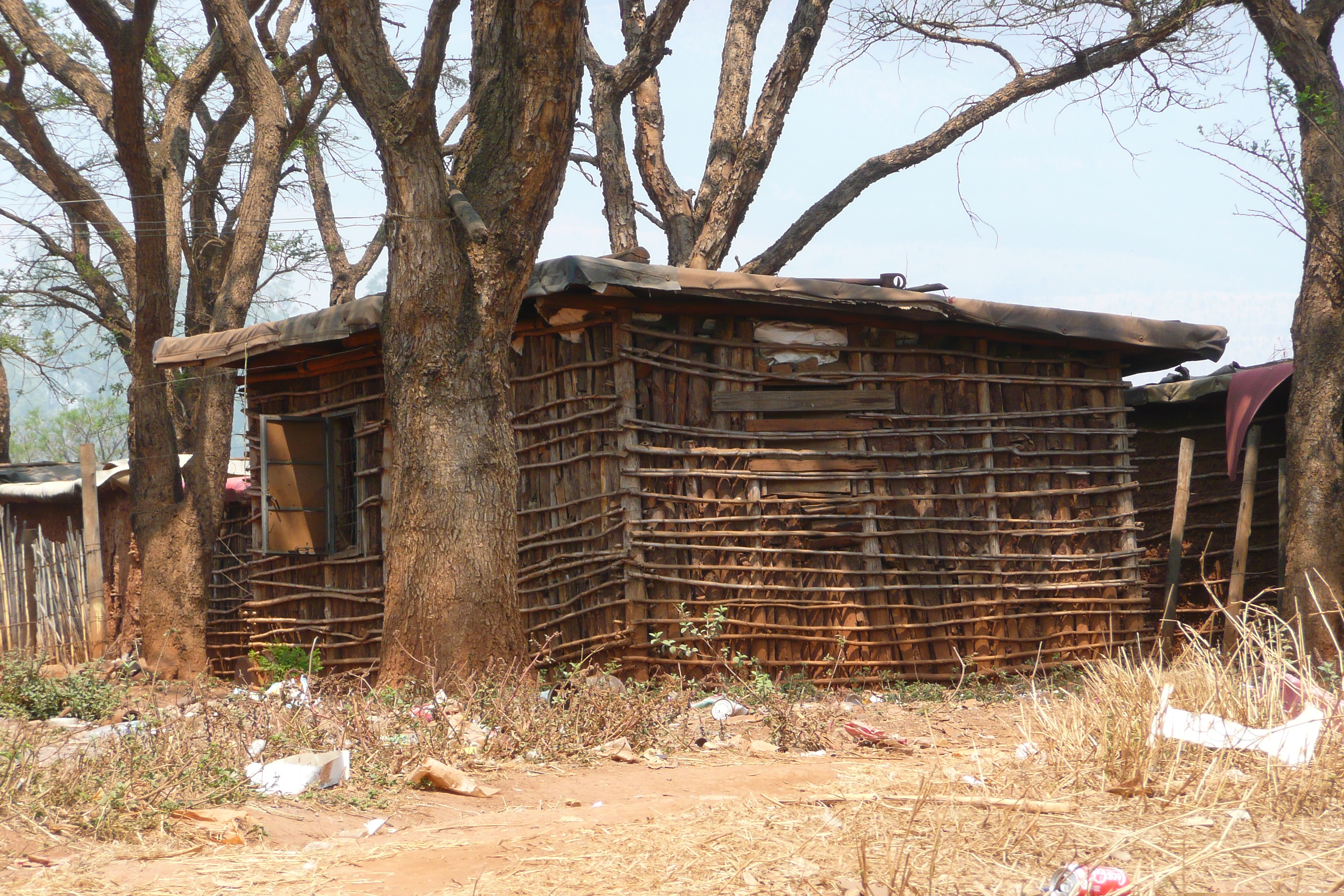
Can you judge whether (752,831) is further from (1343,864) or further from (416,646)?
(416,646)

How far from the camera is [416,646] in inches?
219

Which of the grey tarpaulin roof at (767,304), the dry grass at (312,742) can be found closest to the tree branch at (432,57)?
the grey tarpaulin roof at (767,304)

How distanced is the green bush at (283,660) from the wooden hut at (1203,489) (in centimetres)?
638

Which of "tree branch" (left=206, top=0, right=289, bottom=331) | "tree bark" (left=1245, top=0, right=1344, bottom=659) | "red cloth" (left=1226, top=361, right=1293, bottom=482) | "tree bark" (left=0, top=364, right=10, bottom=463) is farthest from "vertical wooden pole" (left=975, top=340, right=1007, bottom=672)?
"tree bark" (left=0, top=364, right=10, bottom=463)

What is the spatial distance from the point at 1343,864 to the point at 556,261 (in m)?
4.74

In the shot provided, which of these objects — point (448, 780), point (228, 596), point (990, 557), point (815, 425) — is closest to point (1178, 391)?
point (990, 557)

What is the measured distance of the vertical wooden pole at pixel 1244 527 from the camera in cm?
798

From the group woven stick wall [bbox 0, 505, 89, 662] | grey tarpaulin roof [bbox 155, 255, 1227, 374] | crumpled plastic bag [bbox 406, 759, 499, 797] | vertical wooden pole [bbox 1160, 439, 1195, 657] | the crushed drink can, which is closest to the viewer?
the crushed drink can

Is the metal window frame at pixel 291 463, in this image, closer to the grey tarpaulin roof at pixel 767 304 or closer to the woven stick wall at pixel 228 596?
the grey tarpaulin roof at pixel 767 304

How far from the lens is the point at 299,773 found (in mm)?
4086

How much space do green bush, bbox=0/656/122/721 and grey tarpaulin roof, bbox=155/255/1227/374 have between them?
2516mm

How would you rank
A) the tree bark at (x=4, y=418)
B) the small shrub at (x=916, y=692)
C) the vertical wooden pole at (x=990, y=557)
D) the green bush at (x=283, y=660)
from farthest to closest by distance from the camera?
the tree bark at (x=4, y=418)
the green bush at (x=283, y=660)
the vertical wooden pole at (x=990, y=557)
the small shrub at (x=916, y=692)

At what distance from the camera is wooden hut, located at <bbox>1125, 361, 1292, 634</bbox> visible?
8.98 m

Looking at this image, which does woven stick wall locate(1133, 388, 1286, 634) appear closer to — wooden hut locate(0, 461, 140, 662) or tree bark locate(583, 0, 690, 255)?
tree bark locate(583, 0, 690, 255)
